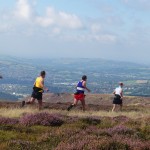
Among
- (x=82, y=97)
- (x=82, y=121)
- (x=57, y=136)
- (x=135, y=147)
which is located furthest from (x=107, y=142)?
(x=82, y=97)

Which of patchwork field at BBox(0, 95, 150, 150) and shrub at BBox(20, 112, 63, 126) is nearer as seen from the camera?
patchwork field at BBox(0, 95, 150, 150)

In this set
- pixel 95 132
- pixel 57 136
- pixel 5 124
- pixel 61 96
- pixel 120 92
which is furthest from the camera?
pixel 61 96

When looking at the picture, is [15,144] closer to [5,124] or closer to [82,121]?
[5,124]

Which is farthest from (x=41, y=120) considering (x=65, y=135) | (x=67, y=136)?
(x=67, y=136)

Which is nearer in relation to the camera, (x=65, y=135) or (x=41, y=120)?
(x=65, y=135)

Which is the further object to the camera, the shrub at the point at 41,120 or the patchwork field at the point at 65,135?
the shrub at the point at 41,120

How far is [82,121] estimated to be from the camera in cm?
1520

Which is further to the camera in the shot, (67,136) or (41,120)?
(41,120)

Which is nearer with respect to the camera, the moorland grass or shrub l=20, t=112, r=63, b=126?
the moorland grass

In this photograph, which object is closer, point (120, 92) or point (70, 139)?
point (70, 139)

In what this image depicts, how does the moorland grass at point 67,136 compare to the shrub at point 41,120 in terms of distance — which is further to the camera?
the shrub at point 41,120

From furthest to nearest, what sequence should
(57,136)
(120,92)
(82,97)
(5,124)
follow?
(120,92) < (82,97) < (5,124) < (57,136)

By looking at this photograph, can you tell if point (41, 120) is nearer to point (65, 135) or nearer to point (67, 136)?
point (65, 135)

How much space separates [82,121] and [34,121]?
218cm
